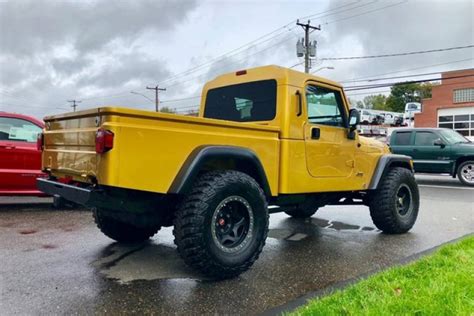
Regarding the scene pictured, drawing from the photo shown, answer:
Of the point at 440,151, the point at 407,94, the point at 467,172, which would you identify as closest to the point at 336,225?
the point at 440,151

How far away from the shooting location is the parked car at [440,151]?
1269cm

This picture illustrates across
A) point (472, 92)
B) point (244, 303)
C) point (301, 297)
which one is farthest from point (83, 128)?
point (472, 92)

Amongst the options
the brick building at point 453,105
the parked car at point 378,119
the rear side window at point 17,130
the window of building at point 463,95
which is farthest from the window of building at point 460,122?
the rear side window at point 17,130

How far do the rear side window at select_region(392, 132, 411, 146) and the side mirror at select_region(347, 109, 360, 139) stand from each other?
959cm

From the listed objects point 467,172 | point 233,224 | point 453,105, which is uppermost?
point 453,105

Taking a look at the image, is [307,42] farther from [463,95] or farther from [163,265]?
[163,265]

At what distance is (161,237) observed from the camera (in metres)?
5.39

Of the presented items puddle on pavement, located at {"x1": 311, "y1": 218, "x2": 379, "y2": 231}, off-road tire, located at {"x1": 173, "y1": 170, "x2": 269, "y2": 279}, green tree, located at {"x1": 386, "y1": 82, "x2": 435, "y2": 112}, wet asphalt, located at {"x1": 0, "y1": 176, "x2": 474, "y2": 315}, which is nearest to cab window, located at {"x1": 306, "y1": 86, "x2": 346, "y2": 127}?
off-road tire, located at {"x1": 173, "y1": 170, "x2": 269, "y2": 279}

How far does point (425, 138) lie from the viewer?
13.4 m

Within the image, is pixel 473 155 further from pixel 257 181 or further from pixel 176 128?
pixel 176 128

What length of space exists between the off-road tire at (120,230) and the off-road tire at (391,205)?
119 inches

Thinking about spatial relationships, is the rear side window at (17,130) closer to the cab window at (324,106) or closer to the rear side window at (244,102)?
the rear side window at (244,102)

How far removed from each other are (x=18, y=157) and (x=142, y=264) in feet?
12.6

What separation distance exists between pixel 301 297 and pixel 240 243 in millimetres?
782
